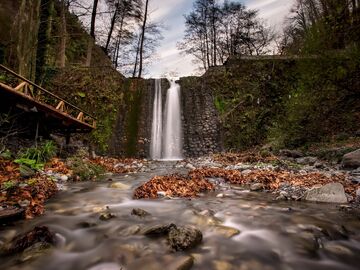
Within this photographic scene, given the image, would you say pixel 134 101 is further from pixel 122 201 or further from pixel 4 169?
pixel 122 201

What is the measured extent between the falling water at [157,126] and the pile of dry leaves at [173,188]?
1007 cm

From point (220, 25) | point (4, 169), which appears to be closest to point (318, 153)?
point (4, 169)

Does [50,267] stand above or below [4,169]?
below

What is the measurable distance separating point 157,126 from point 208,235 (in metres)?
14.6

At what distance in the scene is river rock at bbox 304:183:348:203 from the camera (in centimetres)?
481

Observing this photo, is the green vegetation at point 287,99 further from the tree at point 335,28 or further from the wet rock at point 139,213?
the wet rock at point 139,213

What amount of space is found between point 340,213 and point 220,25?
2988 centimetres

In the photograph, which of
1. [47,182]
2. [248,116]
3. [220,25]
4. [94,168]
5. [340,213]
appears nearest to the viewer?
[340,213]

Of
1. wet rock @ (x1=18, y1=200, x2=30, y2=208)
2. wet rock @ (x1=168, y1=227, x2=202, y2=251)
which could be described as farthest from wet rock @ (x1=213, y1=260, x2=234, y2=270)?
wet rock @ (x1=18, y1=200, x2=30, y2=208)

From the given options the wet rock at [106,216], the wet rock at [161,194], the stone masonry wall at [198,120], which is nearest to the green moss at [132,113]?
the stone masonry wall at [198,120]

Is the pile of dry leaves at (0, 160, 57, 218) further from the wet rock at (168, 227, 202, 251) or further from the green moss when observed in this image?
the green moss

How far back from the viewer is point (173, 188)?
5.99 m

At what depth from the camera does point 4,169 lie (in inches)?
255

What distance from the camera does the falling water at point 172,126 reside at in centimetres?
1709
